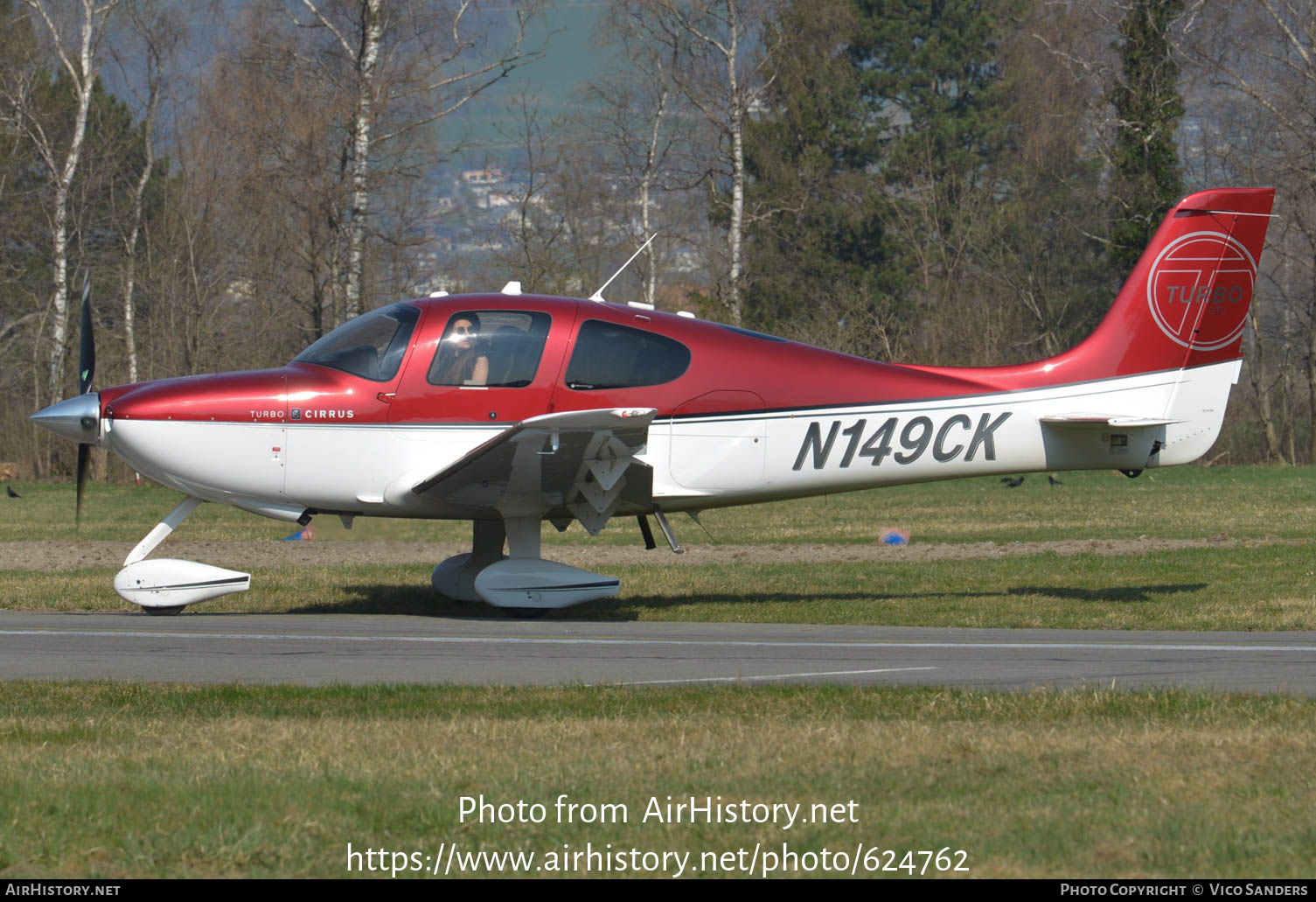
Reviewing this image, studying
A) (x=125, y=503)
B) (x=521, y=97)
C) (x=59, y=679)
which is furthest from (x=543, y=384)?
(x=521, y=97)

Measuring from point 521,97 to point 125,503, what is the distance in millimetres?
18148

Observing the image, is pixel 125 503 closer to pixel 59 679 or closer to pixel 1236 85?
pixel 59 679

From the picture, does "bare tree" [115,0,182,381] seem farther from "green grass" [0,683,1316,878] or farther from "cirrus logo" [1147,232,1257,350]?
"green grass" [0,683,1316,878]

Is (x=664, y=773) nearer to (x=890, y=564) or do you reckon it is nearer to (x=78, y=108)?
(x=890, y=564)

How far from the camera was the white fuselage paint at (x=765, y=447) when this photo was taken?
10.7 metres

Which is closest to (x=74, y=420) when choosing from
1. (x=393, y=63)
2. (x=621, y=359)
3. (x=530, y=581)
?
(x=530, y=581)

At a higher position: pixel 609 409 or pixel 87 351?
pixel 87 351

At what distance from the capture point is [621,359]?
10812mm

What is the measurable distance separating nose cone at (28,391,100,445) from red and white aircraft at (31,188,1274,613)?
0.06ft

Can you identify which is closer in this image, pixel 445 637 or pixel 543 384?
pixel 445 637

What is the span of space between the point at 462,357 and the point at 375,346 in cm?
70

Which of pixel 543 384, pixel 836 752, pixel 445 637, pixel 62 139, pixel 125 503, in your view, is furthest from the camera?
pixel 62 139

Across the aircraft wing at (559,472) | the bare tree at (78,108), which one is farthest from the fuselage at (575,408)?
the bare tree at (78,108)

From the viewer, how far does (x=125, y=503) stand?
24.5 metres
